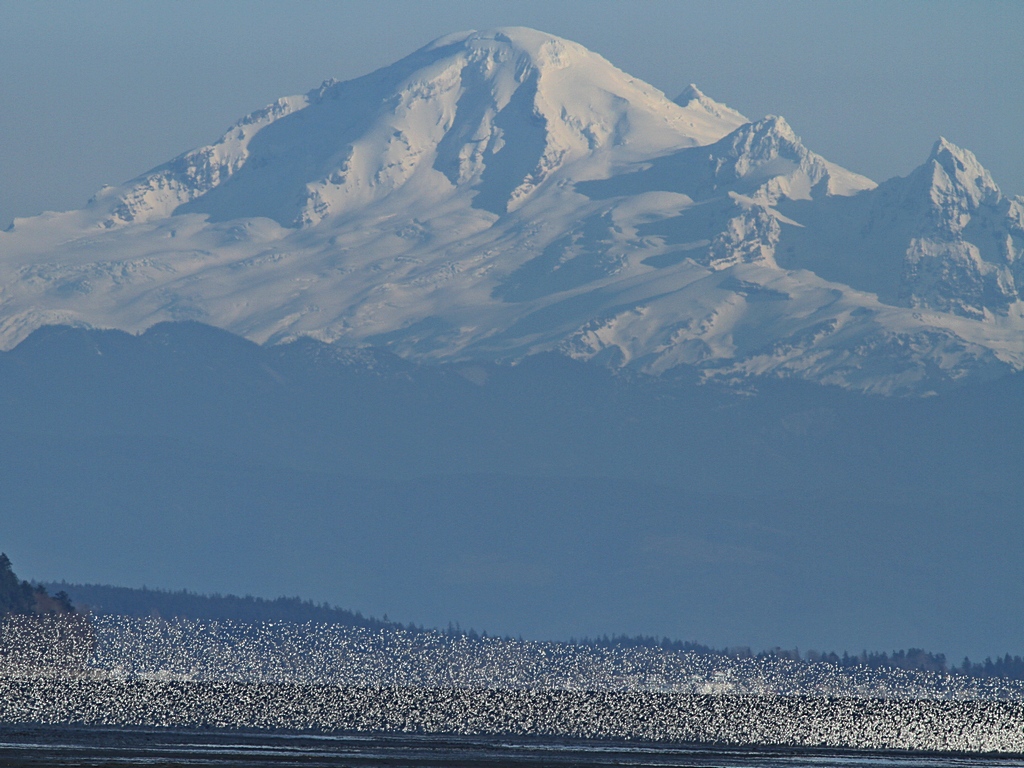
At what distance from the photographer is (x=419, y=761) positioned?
142750 millimetres

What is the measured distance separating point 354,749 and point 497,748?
54.4 ft

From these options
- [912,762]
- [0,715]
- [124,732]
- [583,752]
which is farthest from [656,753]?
[0,715]

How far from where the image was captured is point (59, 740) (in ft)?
499

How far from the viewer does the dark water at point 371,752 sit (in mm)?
135125

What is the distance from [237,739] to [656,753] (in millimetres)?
33468

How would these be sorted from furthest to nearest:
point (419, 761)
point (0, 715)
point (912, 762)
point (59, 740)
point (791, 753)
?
point (0, 715), point (791, 753), point (912, 762), point (59, 740), point (419, 761)

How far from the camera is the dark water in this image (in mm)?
135125

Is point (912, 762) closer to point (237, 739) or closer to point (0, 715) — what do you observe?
point (237, 739)

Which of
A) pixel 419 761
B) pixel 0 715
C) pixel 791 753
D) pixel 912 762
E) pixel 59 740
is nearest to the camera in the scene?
pixel 419 761

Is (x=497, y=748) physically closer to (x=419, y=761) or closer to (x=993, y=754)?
(x=419, y=761)

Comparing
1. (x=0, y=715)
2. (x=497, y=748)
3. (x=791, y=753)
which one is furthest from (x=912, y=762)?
(x=0, y=715)

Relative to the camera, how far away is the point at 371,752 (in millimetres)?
153625

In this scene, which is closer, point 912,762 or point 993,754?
point 912,762

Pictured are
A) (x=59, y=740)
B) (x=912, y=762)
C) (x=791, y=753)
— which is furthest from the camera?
(x=791, y=753)
